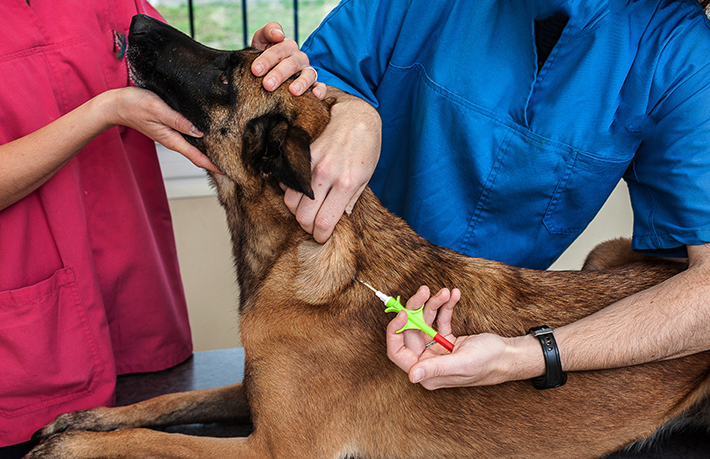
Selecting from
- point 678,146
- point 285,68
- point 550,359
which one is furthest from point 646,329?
point 285,68

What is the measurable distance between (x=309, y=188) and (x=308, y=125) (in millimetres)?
306

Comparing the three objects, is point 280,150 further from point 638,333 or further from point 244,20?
point 244,20

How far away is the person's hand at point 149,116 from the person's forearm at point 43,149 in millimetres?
33

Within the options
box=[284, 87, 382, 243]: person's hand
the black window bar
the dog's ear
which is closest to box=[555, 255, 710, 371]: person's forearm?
box=[284, 87, 382, 243]: person's hand

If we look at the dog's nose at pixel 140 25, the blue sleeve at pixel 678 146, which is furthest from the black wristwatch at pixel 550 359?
the dog's nose at pixel 140 25

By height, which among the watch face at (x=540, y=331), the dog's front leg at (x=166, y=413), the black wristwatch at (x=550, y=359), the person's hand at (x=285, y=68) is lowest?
the dog's front leg at (x=166, y=413)

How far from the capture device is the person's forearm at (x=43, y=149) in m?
1.29

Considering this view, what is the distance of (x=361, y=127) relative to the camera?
1.42 m

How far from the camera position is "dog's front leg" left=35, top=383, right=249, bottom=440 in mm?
1508

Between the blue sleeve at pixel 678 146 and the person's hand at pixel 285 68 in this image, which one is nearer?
the blue sleeve at pixel 678 146

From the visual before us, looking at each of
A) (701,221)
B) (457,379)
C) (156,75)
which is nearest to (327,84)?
(156,75)

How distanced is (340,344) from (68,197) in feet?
2.91

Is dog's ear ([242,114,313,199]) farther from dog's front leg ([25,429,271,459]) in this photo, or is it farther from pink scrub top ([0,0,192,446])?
dog's front leg ([25,429,271,459])

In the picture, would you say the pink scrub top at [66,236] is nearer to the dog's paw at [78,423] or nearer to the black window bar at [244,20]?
the dog's paw at [78,423]
